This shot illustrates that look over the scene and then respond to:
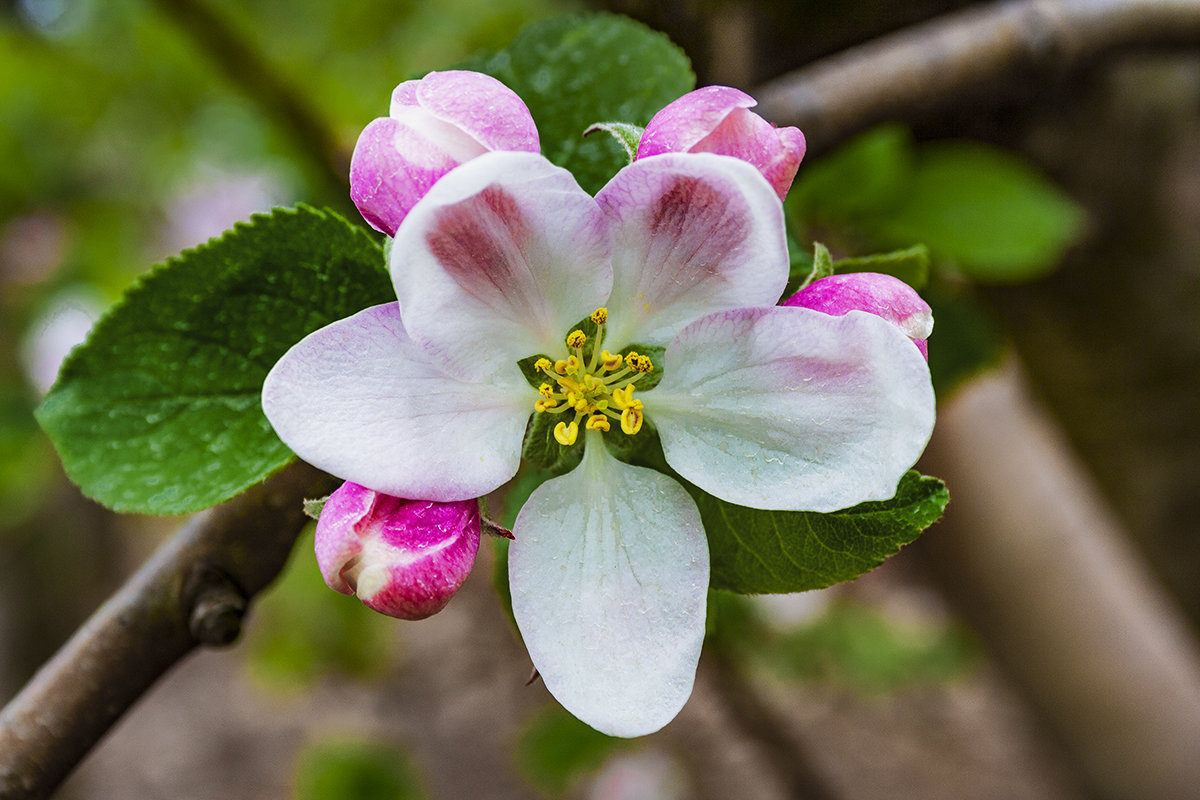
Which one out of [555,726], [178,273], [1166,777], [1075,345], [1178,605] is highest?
[178,273]

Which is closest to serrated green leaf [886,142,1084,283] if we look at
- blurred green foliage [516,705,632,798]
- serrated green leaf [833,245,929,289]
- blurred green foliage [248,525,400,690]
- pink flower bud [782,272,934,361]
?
serrated green leaf [833,245,929,289]

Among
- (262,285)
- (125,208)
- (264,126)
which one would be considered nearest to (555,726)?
(264,126)

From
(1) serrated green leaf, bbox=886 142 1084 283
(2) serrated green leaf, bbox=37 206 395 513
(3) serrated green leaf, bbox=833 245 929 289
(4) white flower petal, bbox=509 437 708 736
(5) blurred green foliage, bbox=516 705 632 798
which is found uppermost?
(2) serrated green leaf, bbox=37 206 395 513

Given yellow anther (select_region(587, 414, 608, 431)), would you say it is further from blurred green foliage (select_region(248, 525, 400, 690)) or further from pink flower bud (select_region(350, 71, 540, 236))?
blurred green foliage (select_region(248, 525, 400, 690))

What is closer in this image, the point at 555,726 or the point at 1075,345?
the point at 1075,345

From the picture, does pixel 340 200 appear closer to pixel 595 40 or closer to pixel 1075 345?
pixel 595 40

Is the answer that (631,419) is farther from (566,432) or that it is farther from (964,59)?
(964,59)
